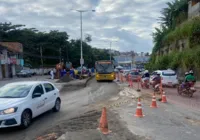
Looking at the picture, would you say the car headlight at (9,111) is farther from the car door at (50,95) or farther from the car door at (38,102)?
the car door at (50,95)

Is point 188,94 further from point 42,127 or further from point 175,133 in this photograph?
point 42,127

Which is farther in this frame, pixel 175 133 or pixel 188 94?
pixel 188 94

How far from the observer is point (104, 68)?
30.0m

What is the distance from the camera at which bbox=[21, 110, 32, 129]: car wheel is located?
7.63 metres

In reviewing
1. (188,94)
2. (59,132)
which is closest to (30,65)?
(188,94)

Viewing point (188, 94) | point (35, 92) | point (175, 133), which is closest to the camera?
point (175, 133)

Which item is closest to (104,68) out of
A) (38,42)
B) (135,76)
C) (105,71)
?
(105,71)

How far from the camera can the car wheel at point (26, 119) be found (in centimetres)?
763

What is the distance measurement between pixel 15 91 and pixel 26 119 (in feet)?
4.73

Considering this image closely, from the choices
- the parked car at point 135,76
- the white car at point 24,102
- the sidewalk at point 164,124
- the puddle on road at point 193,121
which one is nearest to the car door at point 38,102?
the white car at point 24,102

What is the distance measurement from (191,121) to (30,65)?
61.0 metres

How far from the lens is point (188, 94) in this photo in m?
14.7

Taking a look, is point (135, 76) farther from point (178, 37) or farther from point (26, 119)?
point (26, 119)

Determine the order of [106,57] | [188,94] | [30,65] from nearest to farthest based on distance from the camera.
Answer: [188,94]
[30,65]
[106,57]
